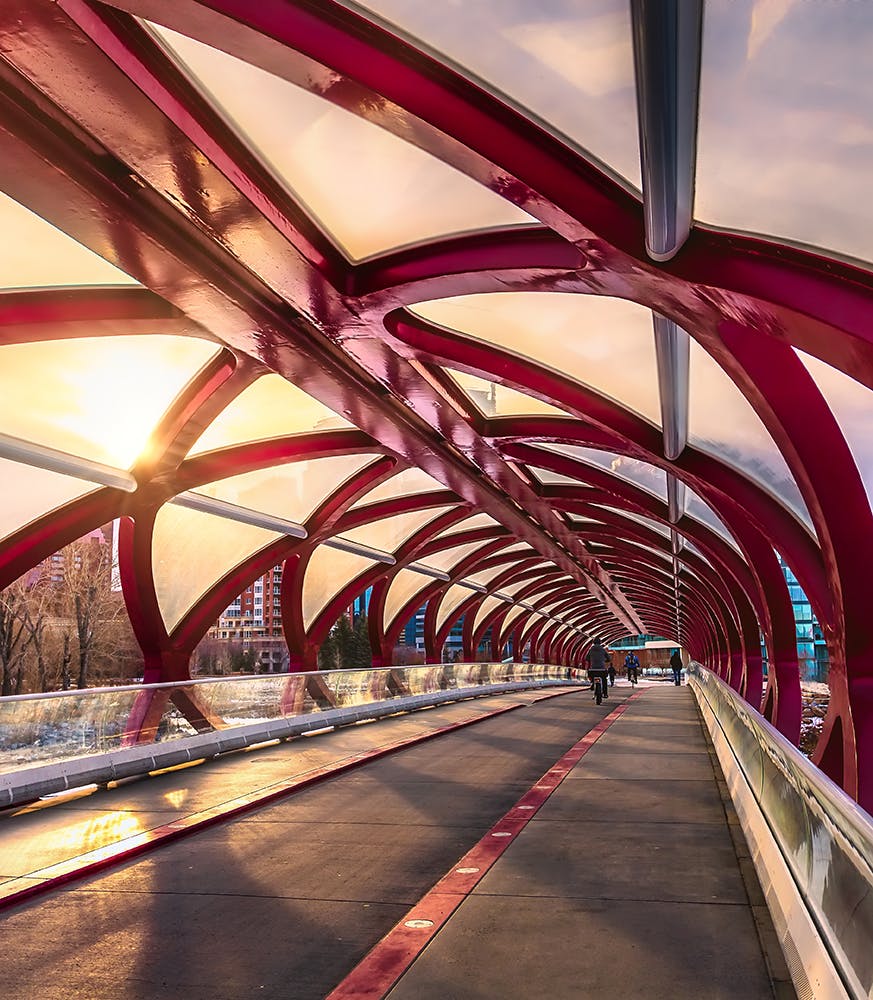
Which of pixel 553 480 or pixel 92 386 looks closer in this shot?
pixel 92 386

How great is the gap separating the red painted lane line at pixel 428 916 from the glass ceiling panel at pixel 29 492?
1037 cm

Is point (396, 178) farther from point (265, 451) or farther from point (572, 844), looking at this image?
point (265, 451)

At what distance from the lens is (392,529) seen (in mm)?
28422

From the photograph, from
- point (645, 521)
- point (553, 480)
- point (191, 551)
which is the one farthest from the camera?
point (645, 521)

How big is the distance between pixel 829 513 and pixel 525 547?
28.2m

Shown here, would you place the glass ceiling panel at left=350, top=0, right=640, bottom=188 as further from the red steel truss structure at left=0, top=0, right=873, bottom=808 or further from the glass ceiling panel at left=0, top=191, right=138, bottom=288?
the glass ceiling panel at left=0, top=191, right=138, bottom=288

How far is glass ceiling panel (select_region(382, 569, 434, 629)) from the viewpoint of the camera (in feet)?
119

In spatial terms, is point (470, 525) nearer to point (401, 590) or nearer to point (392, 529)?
point (392, 529)

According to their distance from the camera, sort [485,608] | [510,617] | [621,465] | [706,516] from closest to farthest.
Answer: [621,465] < [706,516] < [485,608] < [510,617]

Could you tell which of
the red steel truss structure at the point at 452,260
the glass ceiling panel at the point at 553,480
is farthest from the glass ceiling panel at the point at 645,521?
the red steel truss structure at the point at 452,260

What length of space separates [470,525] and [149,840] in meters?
22.9

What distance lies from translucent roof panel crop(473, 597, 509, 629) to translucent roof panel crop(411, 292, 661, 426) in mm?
39000

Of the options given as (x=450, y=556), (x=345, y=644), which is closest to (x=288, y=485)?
(x=450, y=556)

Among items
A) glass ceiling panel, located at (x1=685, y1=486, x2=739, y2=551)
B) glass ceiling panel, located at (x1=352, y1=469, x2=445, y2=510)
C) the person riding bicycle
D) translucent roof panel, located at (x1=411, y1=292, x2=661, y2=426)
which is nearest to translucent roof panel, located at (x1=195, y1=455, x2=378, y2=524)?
glass ceiling panel, located at (x1=352, y1=469, x2=445, y2=510)
